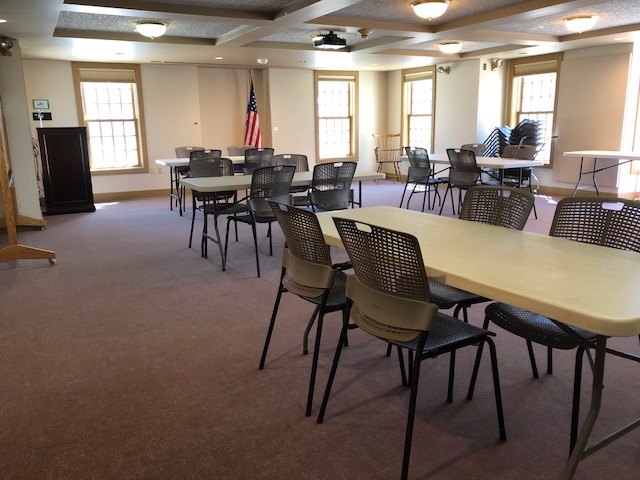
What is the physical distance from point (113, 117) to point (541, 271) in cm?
912

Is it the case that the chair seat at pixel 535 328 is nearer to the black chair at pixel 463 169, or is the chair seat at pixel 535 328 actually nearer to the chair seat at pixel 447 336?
the chair seat at pixel 447 336

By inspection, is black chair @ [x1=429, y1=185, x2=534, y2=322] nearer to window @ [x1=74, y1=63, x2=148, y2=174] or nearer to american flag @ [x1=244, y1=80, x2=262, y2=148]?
american flag @ [x1=244, y1=80, x2=262, y2=148]

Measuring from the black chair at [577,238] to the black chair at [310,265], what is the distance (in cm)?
71

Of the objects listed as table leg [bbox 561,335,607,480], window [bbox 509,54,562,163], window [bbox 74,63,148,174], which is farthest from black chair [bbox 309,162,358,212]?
window [bbox 74,63,148,174]

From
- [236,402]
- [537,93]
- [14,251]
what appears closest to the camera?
[236,402]

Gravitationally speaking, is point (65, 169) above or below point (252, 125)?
below

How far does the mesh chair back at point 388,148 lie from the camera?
1174cm

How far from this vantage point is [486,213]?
2.87 metres

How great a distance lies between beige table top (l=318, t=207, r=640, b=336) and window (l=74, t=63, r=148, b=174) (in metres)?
7.88

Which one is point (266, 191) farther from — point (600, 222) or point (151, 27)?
point (600, 222)

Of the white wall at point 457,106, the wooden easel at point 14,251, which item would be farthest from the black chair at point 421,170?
the wooden easel at point 14,251

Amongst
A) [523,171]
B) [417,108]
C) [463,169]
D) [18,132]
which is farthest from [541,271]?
[417,108]

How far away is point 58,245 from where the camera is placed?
5992 mm

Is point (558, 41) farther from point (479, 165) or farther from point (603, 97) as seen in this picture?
point (479, 165)
